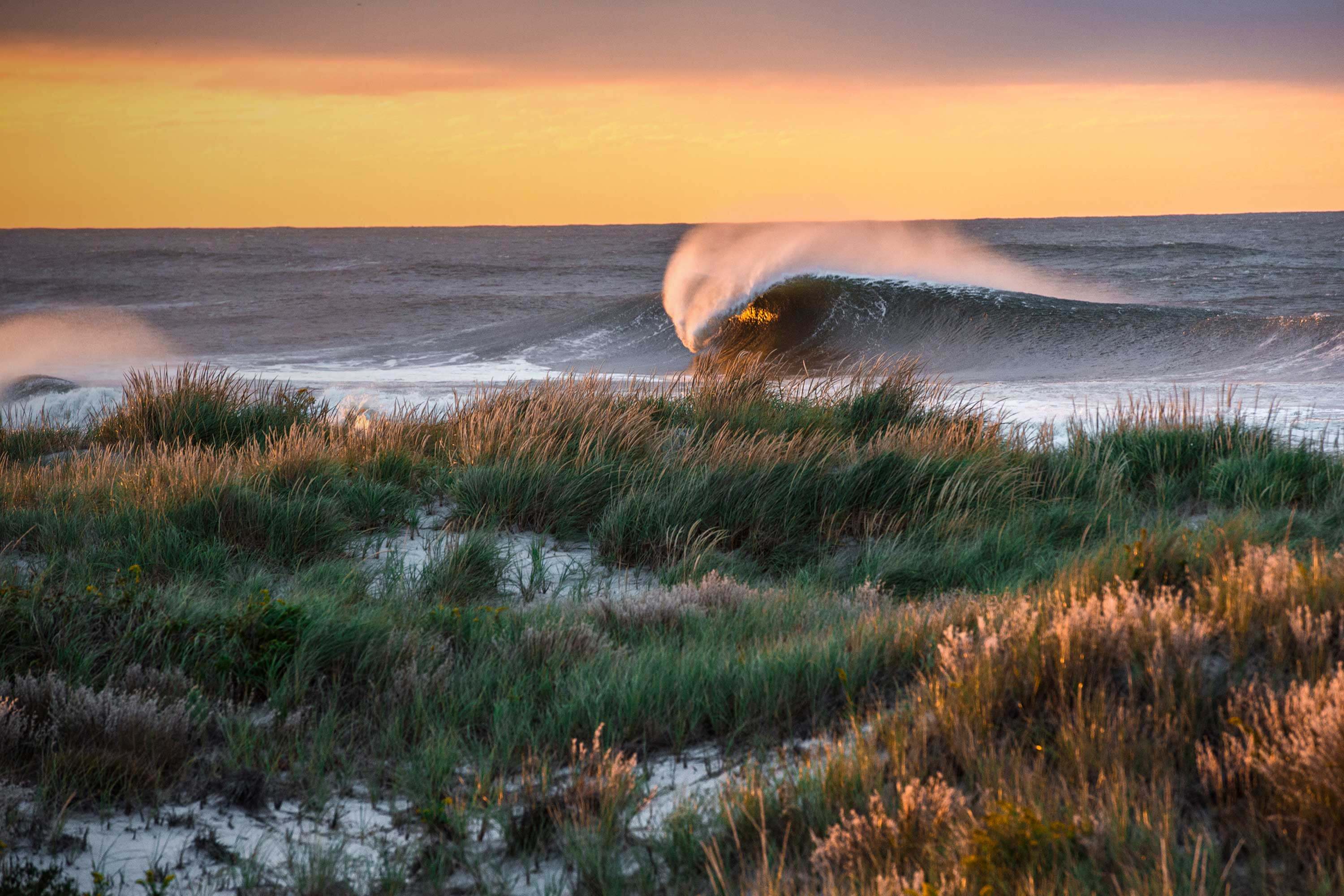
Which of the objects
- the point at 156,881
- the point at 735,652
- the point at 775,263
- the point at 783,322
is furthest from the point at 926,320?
the point at 156,881

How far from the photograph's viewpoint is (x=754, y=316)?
1967 cm

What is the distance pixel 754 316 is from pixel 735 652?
16663 millimetres

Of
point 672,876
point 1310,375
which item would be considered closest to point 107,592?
point 672,876

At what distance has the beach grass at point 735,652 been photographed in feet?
7.18

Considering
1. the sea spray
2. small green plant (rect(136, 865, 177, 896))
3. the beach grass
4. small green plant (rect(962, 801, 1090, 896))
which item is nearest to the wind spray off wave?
the sea spray

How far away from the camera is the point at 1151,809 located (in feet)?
6.88

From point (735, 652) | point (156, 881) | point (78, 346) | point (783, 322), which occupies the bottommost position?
point (78, 346)

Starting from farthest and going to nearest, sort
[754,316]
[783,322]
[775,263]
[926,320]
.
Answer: [775,263], [754,316], [783,322], [926,320]

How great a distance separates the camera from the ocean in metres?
15.3

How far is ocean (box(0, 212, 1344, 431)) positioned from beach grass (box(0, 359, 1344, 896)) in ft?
9.64

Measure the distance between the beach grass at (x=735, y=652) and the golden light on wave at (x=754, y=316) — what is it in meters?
12.9

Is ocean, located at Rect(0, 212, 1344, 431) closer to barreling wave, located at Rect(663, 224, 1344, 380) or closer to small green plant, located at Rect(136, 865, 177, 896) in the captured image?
barreling wave, located at Rect(663, 224, 1344, 380)

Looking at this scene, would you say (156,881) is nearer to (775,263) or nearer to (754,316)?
(754,316)

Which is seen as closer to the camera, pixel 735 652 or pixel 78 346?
pixel 735 652
